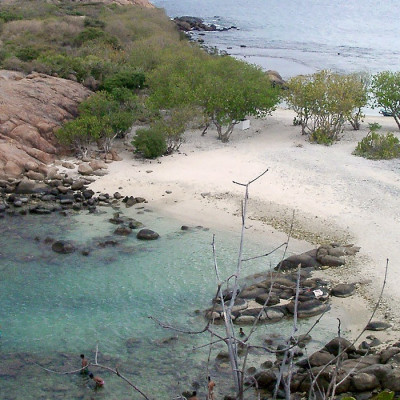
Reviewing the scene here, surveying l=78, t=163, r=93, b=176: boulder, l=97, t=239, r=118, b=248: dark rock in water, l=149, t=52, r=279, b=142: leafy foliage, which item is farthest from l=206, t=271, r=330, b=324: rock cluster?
l=149, t=52, r=279, b=142: leafy foliage

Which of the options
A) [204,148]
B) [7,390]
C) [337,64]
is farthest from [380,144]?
[337,64]

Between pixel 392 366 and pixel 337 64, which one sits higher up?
pixel 337 64

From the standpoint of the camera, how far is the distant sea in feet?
249

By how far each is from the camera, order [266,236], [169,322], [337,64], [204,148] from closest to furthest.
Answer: [169,322] < [266,236] < [204,148] < [337,64]

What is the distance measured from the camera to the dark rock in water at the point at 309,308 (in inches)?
787

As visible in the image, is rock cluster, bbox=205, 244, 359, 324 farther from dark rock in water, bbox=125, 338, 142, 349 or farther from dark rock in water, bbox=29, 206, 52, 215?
dark rock in water, bbox=29, 206, 52, 215

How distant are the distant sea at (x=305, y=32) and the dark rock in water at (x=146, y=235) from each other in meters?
42.2

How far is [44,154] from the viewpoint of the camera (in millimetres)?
33719

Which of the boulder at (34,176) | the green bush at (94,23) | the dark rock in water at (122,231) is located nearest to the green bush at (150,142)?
the boulder at (34,176)

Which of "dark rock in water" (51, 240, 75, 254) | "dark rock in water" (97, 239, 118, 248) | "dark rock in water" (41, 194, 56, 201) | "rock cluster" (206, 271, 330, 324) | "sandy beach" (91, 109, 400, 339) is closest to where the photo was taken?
"rock cluster" (206, 271, 330, 324)

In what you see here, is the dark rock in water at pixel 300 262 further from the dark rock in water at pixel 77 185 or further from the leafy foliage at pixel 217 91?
the leafy foliage at pixel 217 91

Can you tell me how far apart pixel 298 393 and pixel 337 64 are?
63455 millimetres

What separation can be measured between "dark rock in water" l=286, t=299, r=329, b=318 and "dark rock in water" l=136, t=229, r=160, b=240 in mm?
7703

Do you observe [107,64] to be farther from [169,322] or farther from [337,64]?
[337,64]
